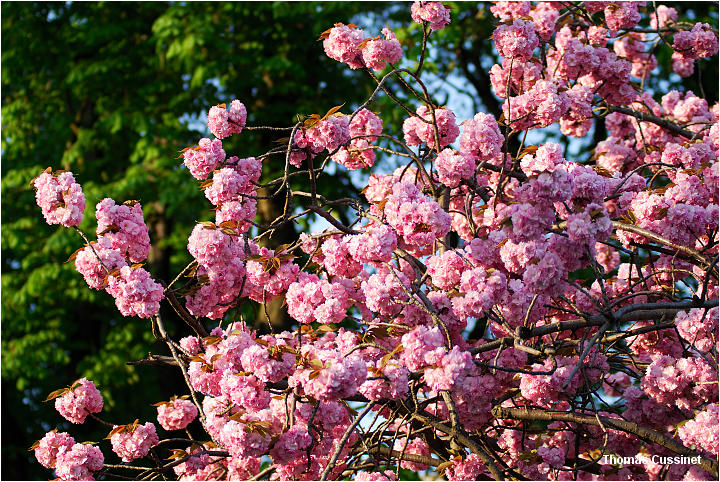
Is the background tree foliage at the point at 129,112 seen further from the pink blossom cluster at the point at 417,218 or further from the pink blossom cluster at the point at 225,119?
the pink blossom cluster at the point at 417,218

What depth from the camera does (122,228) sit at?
136 inches

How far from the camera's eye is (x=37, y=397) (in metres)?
11.1

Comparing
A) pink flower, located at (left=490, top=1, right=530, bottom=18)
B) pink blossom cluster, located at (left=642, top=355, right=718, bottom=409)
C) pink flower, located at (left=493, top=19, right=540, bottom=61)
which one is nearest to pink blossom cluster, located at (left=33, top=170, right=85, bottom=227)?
pink flower, located at (left=493, top=19, right=540, bottom=61)

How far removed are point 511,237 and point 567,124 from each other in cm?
248

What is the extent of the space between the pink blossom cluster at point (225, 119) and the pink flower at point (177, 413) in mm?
1346

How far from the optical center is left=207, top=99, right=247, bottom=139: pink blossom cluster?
3541 millimetres

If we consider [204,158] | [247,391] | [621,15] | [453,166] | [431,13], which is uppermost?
[621,15]

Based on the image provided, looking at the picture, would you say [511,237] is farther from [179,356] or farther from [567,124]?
[567,124]

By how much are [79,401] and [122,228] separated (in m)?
0.96

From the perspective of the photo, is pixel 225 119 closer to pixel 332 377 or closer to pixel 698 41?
pixel 332 377

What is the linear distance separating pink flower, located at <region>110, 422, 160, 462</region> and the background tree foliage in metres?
4.63

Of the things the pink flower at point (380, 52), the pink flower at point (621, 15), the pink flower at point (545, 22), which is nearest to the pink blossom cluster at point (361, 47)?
A: the pink flower at point (380, 52)

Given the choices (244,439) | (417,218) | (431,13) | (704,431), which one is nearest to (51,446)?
(244,439)

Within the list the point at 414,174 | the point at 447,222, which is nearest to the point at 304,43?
the point at 414,174
